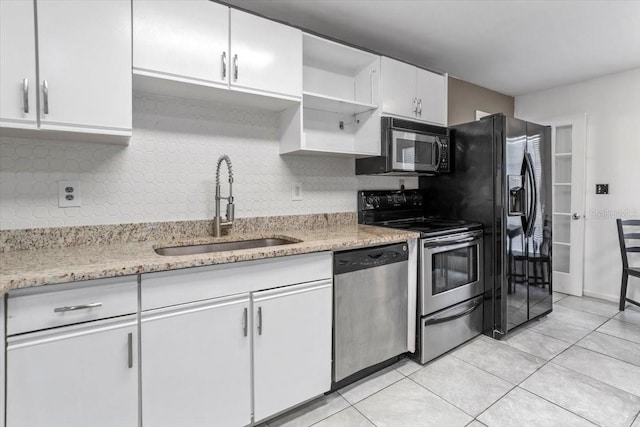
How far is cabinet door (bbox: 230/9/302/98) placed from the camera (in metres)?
1.74

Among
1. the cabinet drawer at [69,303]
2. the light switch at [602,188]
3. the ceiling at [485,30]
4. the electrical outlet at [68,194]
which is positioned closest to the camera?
the cabinet drawer at [69,303]

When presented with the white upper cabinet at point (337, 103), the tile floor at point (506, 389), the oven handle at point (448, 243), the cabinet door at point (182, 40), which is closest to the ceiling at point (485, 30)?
the white upper cabinet at point (337, 103)

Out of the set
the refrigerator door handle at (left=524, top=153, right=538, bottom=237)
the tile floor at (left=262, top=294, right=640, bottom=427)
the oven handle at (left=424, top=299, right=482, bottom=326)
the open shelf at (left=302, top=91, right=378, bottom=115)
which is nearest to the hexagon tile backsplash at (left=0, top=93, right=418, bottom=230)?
the open shelf at (left=302, top=91, right=378, bottom=115)

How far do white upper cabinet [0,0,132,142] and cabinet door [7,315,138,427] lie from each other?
829 mm

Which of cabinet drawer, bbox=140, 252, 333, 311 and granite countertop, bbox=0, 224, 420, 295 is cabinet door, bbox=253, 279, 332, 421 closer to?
cabinet drawer, bbox=140, 252, 333, 311

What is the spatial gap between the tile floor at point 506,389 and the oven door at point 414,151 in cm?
139

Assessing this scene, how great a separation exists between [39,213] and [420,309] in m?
2.20

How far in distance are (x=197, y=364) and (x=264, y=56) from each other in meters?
1.60

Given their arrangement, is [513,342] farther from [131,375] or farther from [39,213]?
[39,213]

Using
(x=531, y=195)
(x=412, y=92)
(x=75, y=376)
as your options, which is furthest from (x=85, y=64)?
(x=531, y=195)

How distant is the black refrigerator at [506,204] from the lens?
97.3 inches

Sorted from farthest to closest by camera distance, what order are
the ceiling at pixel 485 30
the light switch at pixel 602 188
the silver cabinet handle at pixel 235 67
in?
the light switch at pixel 602 188
the ceiling at pixel 485 30
the silver cabinet handle at pixel 235 67

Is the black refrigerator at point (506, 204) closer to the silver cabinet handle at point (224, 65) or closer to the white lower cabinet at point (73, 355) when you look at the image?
→ the silver cabinet handle at point (224, 65)

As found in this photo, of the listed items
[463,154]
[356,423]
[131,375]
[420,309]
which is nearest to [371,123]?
[463,154]
